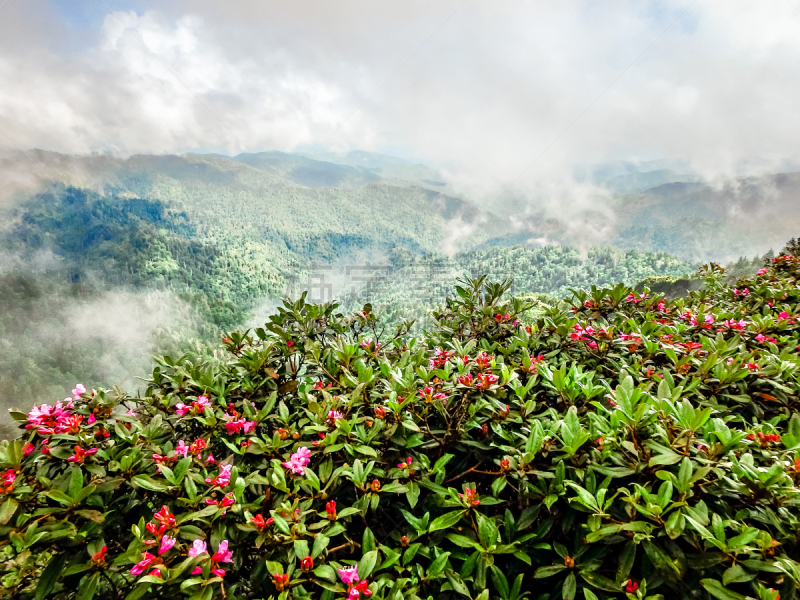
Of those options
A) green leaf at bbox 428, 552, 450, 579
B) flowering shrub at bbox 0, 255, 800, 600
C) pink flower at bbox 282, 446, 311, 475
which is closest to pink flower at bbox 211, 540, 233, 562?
flowering shrub at bbox 0, 255, 800, 600

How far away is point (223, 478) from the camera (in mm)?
1041

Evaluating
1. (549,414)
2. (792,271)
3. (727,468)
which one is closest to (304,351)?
(549,414)

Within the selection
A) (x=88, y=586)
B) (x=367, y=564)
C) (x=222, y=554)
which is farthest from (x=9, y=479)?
(x=367, y=564)

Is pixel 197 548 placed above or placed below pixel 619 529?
below

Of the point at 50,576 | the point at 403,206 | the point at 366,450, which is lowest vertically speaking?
the point at 50,576

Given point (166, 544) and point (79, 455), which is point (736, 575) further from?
point (79, 455)

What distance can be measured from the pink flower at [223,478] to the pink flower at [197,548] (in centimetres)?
17

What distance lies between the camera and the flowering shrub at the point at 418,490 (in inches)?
32.1

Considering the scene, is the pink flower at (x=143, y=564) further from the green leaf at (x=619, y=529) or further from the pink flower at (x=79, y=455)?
the green leaf at (x=619, y=529)

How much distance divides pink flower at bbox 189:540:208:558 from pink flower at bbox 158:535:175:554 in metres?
0.05

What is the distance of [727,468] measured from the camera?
90 centimetres

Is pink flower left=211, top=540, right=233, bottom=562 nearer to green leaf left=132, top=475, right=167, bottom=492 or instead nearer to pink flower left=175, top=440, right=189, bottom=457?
green leaf left=132, top=475, right=167, bottom=492

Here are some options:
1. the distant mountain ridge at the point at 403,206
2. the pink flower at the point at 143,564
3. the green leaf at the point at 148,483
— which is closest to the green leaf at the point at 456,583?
the pink flower at the point at 143,564

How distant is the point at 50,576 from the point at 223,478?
470mm
